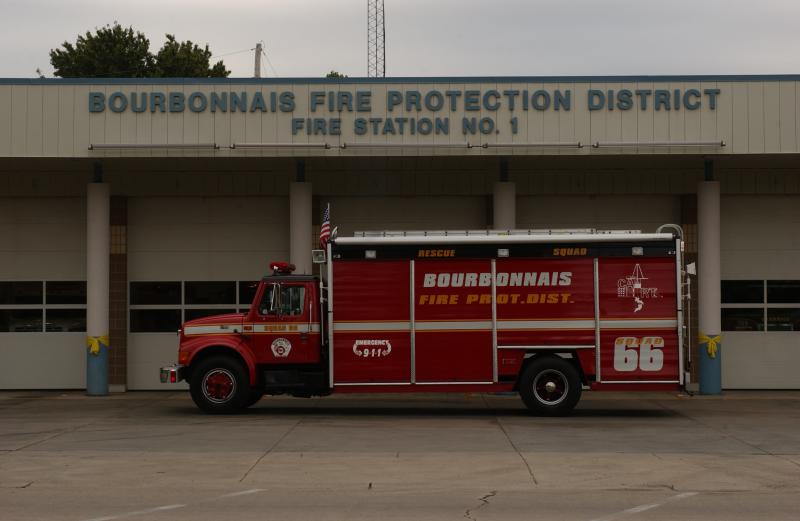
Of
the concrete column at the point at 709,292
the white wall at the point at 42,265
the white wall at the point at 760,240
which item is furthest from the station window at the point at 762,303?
the white wall at the point at 42,265

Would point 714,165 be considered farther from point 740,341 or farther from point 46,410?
point 46,410

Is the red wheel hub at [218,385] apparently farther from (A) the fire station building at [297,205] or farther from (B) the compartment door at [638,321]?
(B) the compartment door at [638,321]

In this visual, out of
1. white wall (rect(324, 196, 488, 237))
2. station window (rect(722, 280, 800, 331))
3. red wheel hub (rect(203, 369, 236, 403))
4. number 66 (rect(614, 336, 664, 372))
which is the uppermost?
white wall (rect(324, 196, 488, 237))

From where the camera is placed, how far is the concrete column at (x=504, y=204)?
73.9 ft

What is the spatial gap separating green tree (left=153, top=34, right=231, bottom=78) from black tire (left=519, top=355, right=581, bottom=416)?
40.8 meters

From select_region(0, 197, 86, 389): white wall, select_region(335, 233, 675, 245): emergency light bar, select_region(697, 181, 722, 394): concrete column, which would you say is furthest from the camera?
select_region(0, 197, 86, 389): white wall

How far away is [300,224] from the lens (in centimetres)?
2264

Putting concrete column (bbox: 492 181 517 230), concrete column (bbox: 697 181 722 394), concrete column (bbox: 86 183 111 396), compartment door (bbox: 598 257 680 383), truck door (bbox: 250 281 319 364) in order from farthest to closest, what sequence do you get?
1. concrete column (bbox: 492 181 517 230)
2. concrete column (bbox: 86 183 111 396)
3. concrete column (bbox: 697 181 722 394)
4. truck door (bbox: 250 281 319 364)
5. compartment door (bbox: 598 257 680 383)

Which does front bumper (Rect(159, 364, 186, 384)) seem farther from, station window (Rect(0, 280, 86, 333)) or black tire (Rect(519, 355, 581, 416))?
station window (Rect(0, 280, 86, 333))

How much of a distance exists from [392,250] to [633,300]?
4.20m

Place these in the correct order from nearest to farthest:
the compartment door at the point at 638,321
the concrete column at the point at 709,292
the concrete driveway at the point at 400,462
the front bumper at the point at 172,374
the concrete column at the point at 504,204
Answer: the concrete driveway at the point at 400,462, the compartment door at the point at 638,321, the front bumper at the point at 172,374, the concrete column at the point at 709,292, the concrete column at the point at 504,204

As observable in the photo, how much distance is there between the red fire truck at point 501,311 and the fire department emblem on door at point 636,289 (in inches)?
0.7

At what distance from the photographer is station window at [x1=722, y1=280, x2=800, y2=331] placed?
23.3 metres

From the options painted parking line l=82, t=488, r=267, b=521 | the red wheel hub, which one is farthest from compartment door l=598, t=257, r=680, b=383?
painted parking line l=82, t=488, r=267, b=521
